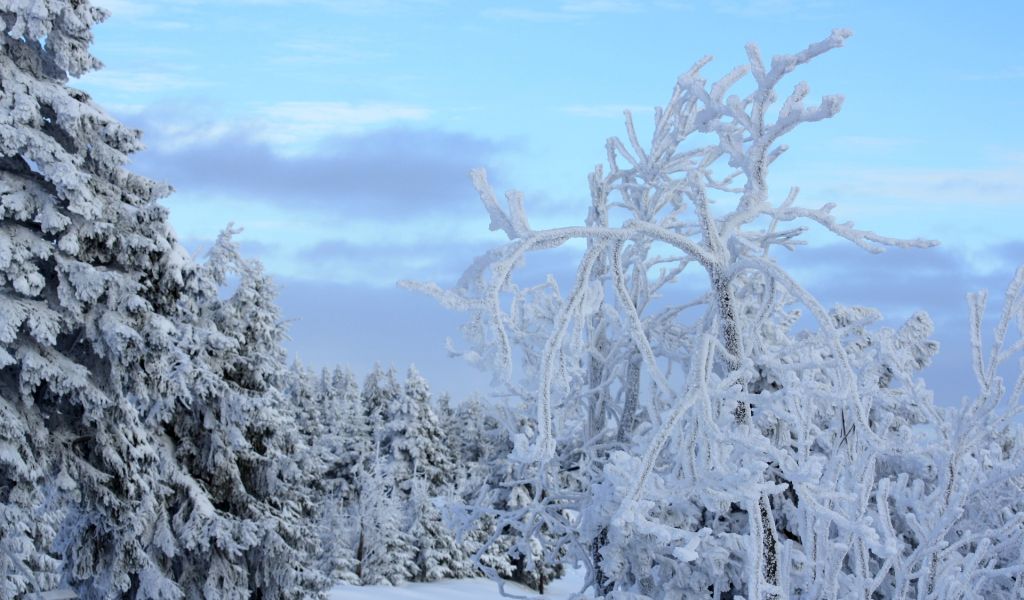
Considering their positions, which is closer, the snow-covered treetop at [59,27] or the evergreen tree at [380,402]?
the snow-covered treetop at [59,27]

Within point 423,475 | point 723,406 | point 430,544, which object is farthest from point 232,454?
point 423,475

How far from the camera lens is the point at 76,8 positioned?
14469 mm

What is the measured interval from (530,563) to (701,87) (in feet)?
21.0

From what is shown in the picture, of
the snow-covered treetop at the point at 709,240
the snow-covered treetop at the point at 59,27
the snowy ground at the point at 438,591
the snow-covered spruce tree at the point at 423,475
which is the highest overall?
the snow-covered treetop at the point at 59,27

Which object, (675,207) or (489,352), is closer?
(489,352)

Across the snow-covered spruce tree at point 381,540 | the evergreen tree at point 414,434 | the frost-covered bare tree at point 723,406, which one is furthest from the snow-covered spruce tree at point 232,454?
the evergreen tree at point 414,434

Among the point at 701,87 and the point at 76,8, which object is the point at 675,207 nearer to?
the point at 701,87

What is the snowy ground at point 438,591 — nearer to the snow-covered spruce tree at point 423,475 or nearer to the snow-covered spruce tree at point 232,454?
the snow-covered spruce tree at point 423,475

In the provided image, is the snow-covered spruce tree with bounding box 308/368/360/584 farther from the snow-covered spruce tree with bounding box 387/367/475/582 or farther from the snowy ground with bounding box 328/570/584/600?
the snow-covered spruce tree with bounding box 387/367/475/582

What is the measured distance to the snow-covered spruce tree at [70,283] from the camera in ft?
43.8

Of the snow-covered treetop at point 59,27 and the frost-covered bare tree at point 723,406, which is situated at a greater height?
the snow-covered treetop at point 59,27

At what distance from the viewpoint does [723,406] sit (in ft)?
15.0

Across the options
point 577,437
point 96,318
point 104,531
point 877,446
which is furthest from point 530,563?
point 104,531

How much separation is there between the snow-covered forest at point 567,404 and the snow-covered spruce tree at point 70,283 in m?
0.05
